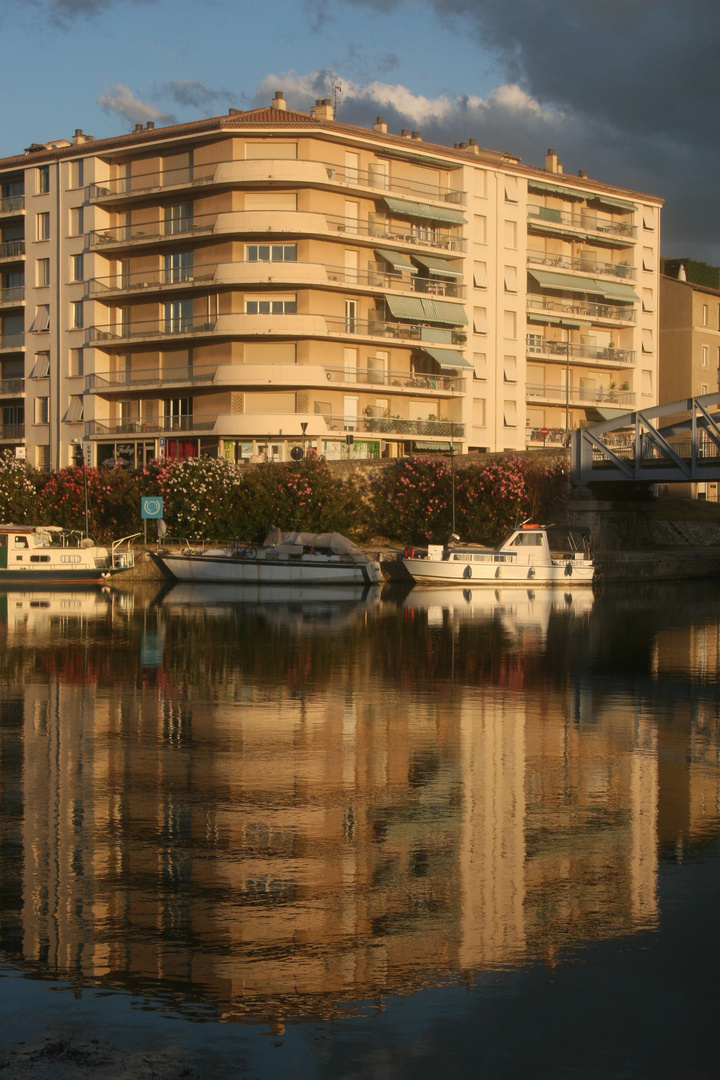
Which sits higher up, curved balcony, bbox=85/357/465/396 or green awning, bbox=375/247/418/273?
green awning, bbox=375/247/418/273

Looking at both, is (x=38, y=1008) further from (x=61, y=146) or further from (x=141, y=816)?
(x=61, y=146)

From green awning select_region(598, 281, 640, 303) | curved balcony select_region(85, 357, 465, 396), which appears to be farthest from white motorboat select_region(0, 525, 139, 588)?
green awning select_region(598, 281, 640, 303)

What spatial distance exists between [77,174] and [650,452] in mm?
37632

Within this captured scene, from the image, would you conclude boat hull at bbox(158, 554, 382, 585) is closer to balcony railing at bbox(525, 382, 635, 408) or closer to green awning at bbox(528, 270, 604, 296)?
balcony railing at bbox(525, 382, 635, 408)

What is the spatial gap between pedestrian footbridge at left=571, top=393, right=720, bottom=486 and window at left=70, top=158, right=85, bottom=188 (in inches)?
1337

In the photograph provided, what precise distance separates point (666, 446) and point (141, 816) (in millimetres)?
42684

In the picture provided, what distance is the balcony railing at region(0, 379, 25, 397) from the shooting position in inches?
2901

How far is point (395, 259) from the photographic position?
222 ft

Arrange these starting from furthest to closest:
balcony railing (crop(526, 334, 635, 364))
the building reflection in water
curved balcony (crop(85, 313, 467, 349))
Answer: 1. balcony railing (crop(526, 334, 635, 364))
2. curved balcony (crop(85, 313, 467, 349))
3. the building reflection in water

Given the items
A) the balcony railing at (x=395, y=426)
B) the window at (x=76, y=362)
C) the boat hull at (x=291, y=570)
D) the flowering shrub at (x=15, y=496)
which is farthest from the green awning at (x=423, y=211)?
the boat hull at (x=291, y=570)

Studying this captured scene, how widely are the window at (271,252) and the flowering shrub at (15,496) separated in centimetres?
1677

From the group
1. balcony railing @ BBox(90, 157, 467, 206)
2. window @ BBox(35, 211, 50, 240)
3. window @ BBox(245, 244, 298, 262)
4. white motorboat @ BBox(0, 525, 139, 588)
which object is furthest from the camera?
window @ BBox(35, 211, 50, 240)

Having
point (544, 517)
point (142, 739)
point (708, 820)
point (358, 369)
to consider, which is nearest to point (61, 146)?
point (358, 369)

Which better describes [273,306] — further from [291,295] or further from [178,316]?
[178,316]
